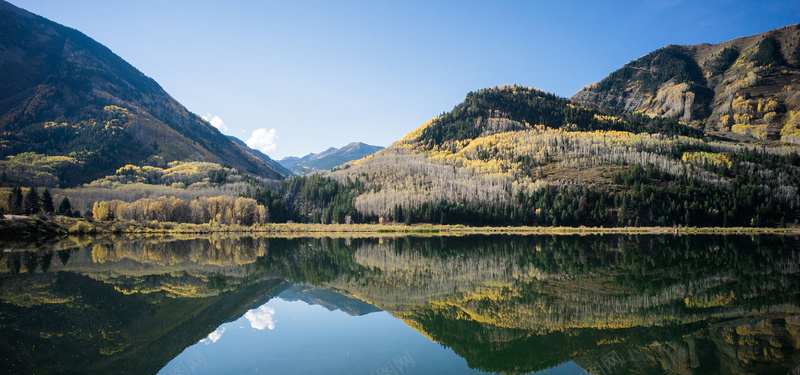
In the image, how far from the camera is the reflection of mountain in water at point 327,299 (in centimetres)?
1892

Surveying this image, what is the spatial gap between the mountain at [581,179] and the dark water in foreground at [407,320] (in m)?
71.4

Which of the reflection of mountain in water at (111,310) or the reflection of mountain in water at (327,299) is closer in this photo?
the reflection of mountain in water at (111,310)

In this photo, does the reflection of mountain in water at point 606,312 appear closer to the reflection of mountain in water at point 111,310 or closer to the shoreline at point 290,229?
the reflection of mountain in water at point 111,310

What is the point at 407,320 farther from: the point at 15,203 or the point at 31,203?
the point at 31,203

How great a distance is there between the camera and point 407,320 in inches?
656

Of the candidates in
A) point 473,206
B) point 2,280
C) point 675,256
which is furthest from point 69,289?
point 473,206

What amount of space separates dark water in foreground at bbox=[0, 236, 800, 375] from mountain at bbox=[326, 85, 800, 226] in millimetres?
71429

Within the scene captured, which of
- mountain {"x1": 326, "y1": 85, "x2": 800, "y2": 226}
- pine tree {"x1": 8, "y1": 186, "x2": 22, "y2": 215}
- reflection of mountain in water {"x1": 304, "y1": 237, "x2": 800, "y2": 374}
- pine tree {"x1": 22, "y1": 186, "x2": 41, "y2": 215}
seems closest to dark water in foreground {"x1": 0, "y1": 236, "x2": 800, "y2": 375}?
reflection of mountain in water {"x1": 304, "y1": 237, "x2": 800, "y2": 374}

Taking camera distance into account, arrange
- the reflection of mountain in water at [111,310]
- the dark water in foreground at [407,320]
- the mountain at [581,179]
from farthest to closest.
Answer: the mountain at [581,179]
the reflection of mountain in water at [111,310]
the dark water in foreground at [407,320]

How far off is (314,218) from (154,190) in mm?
67538

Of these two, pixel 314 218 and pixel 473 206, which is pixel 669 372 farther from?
pixel 314 218

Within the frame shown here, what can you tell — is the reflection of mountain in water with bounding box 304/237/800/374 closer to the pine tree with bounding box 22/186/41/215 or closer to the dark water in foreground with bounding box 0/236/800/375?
the dark water in foreground with bounding box 0/236/800/375

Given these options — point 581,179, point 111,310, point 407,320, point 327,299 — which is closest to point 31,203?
point 111,310

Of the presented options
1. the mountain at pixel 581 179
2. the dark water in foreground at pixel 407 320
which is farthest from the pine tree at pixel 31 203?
the mountain at pixel 581 179
